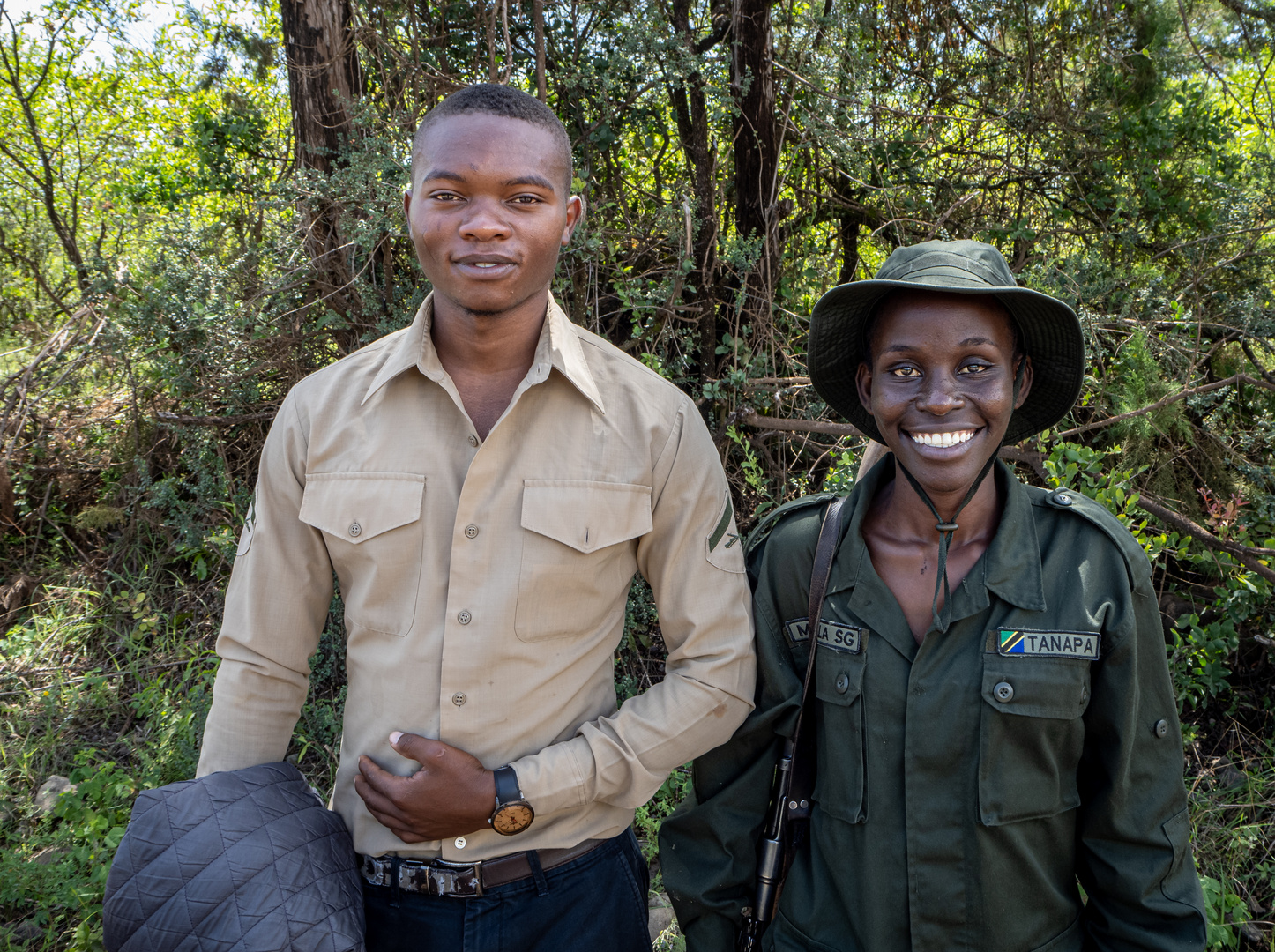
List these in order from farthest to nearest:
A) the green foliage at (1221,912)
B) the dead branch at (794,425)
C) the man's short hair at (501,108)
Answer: the dead branch at (794,425)
the green foliage at (1221,912)
the man's short hair at (501,108)

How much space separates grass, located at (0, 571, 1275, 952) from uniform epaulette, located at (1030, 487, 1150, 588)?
149cm

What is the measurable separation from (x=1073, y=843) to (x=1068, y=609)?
47 cm

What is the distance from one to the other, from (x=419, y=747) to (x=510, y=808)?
21 centimetres

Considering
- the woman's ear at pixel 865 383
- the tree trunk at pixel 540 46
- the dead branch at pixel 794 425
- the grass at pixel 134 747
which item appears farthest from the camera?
the dead branch at pixel 794 425

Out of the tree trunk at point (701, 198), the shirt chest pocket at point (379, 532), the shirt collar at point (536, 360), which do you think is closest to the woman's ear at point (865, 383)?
Answer: the shirt collar at point (536, 360)

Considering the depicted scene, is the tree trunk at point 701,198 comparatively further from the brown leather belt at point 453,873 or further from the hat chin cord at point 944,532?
the brown leather belt at point 453,873

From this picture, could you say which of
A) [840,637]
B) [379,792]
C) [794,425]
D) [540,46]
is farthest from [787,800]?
[540,46]

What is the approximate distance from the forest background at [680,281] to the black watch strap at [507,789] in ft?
5.40

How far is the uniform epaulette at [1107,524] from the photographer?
167cm

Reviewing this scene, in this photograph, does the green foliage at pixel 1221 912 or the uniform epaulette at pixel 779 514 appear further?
the green foliage at pixel 1221 912

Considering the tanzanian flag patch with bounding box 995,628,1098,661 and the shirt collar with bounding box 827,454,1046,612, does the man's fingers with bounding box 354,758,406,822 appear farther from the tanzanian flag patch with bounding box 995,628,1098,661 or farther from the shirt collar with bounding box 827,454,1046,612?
the tanzanian flag patch with bounding box 995,628,1098,661

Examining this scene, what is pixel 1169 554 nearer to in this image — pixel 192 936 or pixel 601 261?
pixel 601 261

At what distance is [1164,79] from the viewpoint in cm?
408

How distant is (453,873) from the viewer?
1.71m
